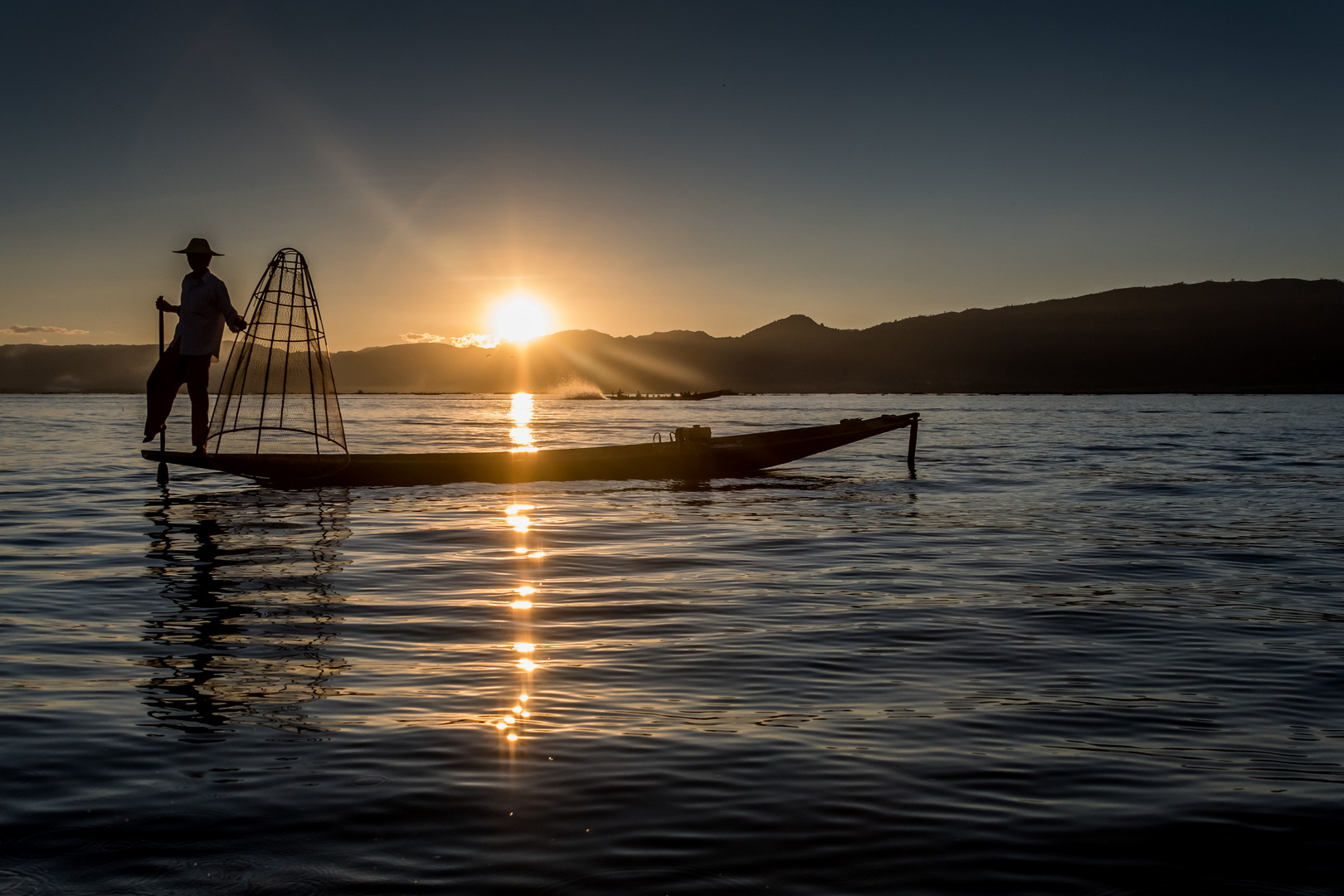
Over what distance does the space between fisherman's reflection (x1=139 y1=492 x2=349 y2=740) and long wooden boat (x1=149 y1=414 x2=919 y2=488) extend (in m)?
3.49

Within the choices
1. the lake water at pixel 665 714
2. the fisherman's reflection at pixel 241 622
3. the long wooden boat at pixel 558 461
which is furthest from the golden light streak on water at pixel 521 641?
the long wooden boat at pixel 558 461

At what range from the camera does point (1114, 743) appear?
240 inches

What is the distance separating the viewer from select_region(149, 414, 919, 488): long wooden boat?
71.1 feet

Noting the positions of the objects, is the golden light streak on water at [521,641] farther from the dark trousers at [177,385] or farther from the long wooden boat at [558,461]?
the long wooden boat at [558,461]

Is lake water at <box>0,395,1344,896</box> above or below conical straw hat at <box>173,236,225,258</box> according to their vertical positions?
below

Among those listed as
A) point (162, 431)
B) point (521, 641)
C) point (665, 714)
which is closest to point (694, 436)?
point (162, 431)

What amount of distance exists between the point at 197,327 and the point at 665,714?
44.6ft

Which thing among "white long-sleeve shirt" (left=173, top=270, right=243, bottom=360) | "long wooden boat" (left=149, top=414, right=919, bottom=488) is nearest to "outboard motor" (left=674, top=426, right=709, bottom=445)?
"long wooden boat" (left=149, top=414, right=919, bottom=488)

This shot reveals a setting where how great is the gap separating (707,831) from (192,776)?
2.73m

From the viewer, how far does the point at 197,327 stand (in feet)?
55.7

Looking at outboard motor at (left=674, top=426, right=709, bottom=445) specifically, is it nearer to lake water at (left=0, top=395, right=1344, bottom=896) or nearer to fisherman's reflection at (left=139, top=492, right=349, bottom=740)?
lake water at (left=0, top=395, right=1344, bottom=896)

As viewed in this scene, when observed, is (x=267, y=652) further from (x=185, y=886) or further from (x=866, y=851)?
(x=866, y=851)

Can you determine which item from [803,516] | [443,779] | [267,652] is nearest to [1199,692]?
[443,779]

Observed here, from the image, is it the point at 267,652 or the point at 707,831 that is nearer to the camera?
the point at 707,831
